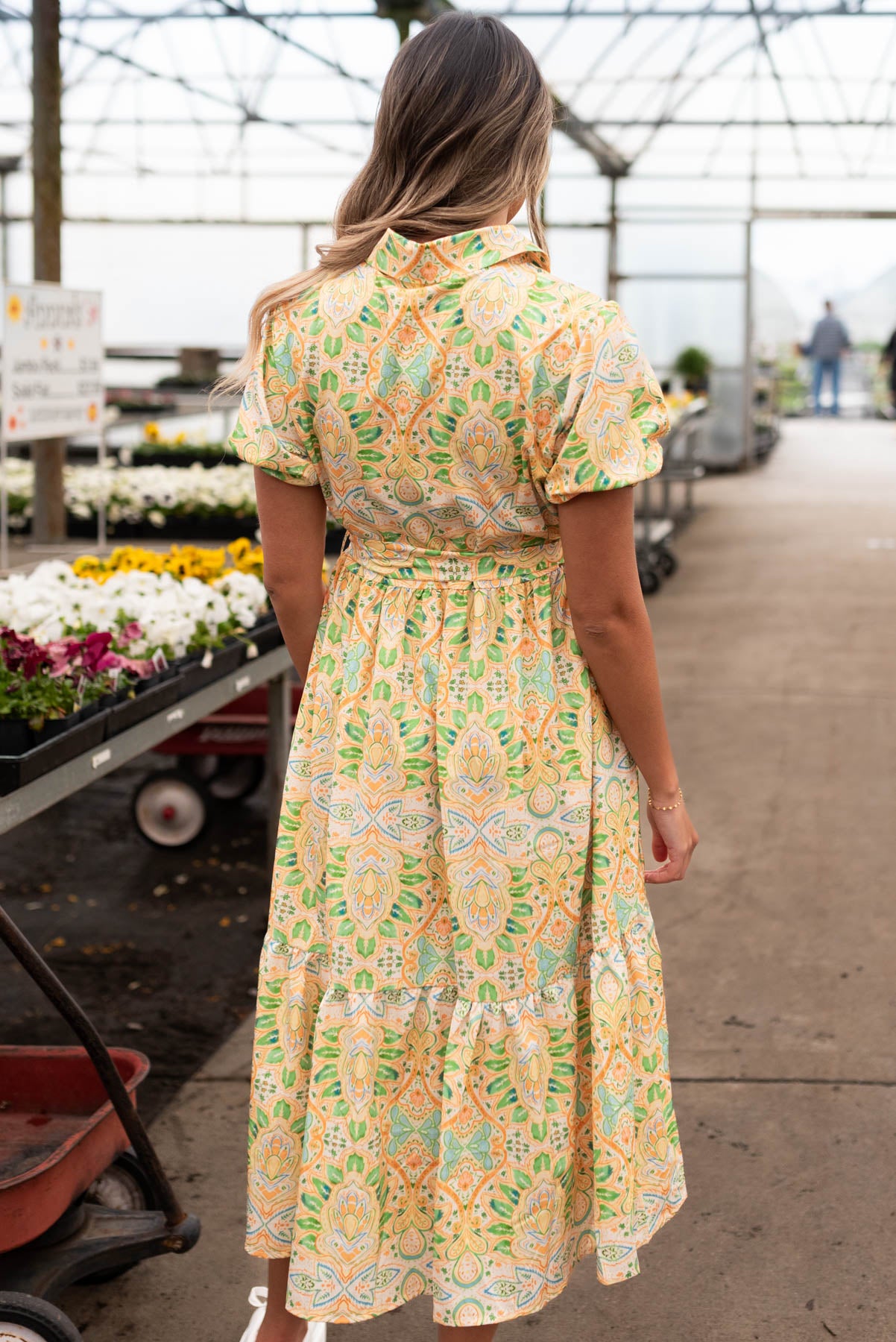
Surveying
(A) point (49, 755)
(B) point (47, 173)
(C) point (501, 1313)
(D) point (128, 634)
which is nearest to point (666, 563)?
(B) point (47, 173)

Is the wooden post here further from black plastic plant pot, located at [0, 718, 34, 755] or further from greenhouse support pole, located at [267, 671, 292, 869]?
black plastic plant pot, located at [0, 718, 34, 755]

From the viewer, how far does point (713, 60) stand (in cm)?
1277

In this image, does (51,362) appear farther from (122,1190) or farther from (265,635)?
(122,1190)

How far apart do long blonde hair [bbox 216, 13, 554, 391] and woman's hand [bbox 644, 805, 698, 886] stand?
0.68m

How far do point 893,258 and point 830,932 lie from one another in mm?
24867

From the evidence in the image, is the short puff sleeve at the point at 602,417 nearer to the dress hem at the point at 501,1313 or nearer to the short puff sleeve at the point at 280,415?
the short puff sleeve at the point at 280,415

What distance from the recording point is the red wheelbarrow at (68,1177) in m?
1.86

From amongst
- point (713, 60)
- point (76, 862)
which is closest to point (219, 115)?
point (713, 60)

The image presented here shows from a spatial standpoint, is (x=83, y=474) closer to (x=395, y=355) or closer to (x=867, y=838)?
(x=867, y=838)

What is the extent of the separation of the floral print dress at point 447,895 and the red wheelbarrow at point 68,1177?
396 mm

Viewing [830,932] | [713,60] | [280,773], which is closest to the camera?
[830,932]

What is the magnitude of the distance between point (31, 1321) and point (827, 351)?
21.5 m

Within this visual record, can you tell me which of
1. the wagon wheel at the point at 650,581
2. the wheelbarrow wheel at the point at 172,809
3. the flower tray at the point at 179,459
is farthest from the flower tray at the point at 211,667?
the flower tray at the point at 179,459

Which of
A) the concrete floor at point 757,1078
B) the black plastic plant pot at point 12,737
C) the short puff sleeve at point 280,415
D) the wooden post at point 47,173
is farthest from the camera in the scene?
the wooden post at point 47,173
